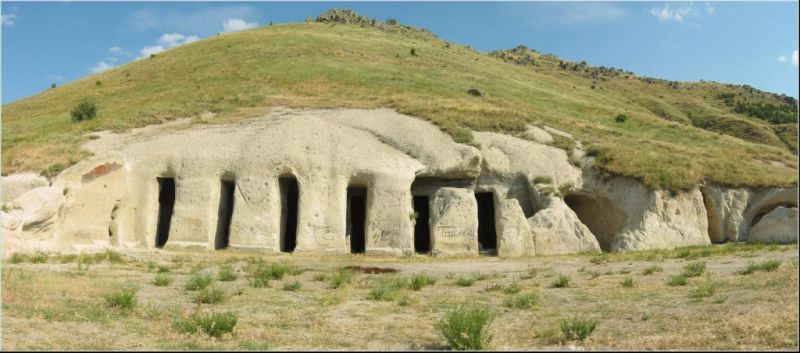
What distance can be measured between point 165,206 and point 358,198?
30.0 ft

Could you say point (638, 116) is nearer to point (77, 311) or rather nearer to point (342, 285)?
point (342, 285)

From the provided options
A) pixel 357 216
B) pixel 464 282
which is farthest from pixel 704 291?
A: pixel 357 216

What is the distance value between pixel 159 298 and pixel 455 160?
53.4ft

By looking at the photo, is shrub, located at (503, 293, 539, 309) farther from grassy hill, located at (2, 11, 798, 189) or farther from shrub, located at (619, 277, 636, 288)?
grassy hill, located at (2, 11, 798, 189)

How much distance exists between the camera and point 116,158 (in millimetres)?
26625

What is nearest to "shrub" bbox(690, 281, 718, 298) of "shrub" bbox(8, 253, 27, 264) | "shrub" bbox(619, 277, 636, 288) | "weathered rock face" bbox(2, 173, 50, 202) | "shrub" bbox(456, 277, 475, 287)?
"shrub" bbox(619, 277, 636, 288)

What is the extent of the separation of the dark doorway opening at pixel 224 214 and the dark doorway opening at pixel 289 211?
2237 mm

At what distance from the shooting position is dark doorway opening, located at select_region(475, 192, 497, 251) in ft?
98.4

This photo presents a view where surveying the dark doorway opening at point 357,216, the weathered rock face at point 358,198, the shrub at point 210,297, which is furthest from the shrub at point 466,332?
the dark doorway opening at point 357,216

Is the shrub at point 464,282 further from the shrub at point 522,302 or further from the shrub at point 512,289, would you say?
the shrub at point 522,302

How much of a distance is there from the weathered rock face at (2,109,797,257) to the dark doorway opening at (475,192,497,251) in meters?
0.11

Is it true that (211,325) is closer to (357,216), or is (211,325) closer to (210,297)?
(210,297)

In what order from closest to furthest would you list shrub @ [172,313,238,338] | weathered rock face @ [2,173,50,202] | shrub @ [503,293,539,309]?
shrub @ [172,313,238,338]
shrub @ [503,293,539,309]
weathered rock face @ [2,173,50,202]

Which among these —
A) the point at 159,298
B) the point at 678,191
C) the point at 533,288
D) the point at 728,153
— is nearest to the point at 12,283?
the point at 159,298
